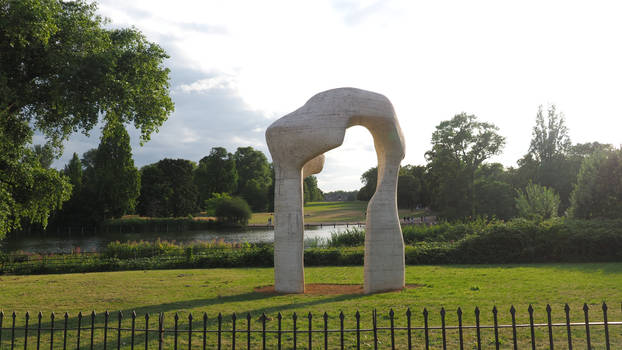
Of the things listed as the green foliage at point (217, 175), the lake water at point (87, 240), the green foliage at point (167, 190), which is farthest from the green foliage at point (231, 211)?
the green foliage at point (217, 175)

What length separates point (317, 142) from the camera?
40.5 ft

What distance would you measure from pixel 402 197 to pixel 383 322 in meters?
76.2

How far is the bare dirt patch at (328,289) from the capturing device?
40.5 ft

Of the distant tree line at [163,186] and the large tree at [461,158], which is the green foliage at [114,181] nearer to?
the distant tree line at [163,186]

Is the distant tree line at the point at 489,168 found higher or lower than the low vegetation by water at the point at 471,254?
higher

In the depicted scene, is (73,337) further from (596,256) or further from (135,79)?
(596,256)

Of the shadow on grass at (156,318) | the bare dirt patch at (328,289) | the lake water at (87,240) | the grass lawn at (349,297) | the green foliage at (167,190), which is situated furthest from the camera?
the green foliage at (167,190)

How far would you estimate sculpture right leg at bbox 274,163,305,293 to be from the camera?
1234 cm

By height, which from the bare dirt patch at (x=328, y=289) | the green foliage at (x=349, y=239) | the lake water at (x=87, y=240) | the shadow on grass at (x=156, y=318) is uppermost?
the green foliage at (x=349, y=239)

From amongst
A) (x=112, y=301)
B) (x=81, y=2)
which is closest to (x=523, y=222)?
(x=112, y=301)

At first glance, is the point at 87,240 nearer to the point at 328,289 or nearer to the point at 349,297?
the point at 328,289

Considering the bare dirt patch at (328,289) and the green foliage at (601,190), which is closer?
the bare dirt patch at (328,289)

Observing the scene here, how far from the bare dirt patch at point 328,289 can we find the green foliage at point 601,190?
1778 cm

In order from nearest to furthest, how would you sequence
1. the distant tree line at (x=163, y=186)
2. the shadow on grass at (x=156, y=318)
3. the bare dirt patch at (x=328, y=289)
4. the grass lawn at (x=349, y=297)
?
the shadow on grass at (x=156, y=318)
the grass lawn at (x=349, y=297)
the bare dirt patch at (x=328, y=289)
the distant tree line at (x=163, y=186)
